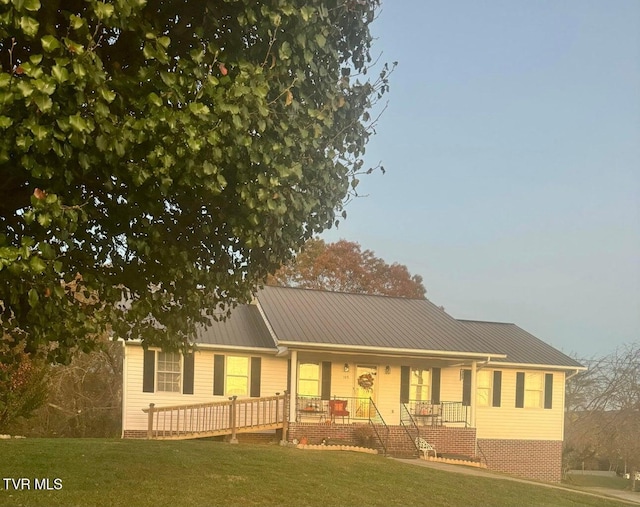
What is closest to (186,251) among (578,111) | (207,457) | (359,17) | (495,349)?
(359,17)

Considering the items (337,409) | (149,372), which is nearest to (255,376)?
(337,409)

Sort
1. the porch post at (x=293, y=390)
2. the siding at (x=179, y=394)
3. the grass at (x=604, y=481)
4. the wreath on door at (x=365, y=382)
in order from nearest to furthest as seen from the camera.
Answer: the porch post at (x=293, y=390) < the siding at (x=179, y=394) < the wreath on door at (x=365, y=382) < the grass at (x=604, y=481)

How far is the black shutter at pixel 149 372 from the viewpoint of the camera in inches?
894

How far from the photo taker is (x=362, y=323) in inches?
977

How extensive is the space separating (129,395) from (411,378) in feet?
29.8

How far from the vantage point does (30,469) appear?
11617mm

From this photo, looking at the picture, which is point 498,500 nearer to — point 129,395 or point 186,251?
point 186,251

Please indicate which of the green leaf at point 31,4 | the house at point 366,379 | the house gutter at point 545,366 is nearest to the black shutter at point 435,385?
the house at point 366,379

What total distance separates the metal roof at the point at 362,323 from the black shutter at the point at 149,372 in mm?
3753

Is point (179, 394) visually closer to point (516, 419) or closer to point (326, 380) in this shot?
point (326, 380)

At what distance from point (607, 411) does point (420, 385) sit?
12452 mm

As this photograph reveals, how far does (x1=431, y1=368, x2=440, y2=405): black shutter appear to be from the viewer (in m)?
25.0

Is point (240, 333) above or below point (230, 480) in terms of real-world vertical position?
above

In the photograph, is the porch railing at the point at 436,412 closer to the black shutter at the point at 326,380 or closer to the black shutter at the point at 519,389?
the black shutter at the point at 326,380
